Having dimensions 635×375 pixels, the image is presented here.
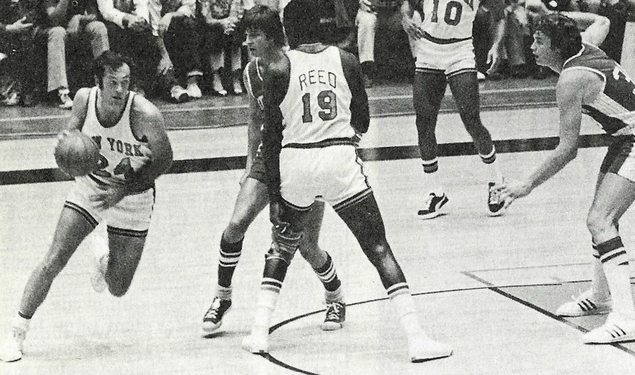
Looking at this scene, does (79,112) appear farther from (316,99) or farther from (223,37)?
(223,37)

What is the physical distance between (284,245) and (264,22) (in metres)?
1.07

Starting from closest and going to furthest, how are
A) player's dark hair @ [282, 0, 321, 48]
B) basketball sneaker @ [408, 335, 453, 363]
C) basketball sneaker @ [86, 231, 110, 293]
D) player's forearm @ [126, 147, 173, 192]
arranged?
player's dark hair @ [282, 0, 321, 48] < basketball sneaker @ [408, 335, 453, 363] < player's forearm @ [126, 147, 173, 192] < basketball sneaker @ [86, 231, 110, 293]

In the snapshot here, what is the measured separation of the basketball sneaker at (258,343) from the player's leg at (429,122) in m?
3.20

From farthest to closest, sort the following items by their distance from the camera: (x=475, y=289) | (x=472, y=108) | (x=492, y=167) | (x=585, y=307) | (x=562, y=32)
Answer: (x=492, y=167), (x=472, y=108), (x=475, y=289), (x=585, y=307), (x=562, y=32)

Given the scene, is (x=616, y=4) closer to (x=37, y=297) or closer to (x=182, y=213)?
(x=182, y=213)

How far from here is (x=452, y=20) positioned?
26.7ft

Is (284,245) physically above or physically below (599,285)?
above

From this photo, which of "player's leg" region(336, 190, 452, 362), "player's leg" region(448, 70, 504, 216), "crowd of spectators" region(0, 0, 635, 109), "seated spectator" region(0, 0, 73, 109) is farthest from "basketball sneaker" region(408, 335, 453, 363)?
"seated spectator" region(0, 0, 73, 109)

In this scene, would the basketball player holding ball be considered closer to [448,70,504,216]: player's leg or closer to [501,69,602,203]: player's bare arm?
[501,69,602,203]: player's bare arm

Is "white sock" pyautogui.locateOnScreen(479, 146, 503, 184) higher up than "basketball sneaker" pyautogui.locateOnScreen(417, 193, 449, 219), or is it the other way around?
"white sock" pyautogui.locateOnScreen(479, 146, 503, 184)

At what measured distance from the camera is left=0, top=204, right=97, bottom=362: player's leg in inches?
202

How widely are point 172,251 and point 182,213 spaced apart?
1132 millimetres

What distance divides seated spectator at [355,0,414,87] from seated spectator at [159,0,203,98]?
2129mm

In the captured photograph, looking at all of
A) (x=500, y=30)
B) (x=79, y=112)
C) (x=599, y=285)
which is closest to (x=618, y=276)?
(x=599, y=285)
